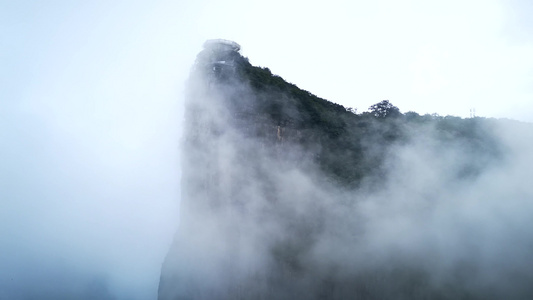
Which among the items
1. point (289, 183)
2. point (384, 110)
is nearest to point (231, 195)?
point (289, 183)

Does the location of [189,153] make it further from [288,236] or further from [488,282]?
[488,282]

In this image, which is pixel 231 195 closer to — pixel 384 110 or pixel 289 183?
pixel 289 183

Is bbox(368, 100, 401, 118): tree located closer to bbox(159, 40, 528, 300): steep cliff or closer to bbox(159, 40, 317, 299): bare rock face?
bbox(159, 40, 528, 300): steep cliff

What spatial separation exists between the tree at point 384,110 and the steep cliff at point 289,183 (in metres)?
0.87

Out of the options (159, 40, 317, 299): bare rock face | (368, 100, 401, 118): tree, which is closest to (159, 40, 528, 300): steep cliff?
(159, 40, 317, 299): bare rock face

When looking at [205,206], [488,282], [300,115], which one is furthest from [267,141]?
[488,282]

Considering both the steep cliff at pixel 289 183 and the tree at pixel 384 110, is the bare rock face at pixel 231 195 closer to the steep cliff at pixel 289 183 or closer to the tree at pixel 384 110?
the steep cliff at pixel 289 183

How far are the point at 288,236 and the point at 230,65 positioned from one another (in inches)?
303

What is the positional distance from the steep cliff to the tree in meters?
0.87

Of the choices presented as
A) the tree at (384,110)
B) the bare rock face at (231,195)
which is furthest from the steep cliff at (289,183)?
the tree at (384,110)

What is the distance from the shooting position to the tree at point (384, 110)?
1877cm

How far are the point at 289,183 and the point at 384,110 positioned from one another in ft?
24.3

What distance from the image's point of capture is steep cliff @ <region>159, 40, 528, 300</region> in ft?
42.3

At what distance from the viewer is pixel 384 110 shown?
19594mm
